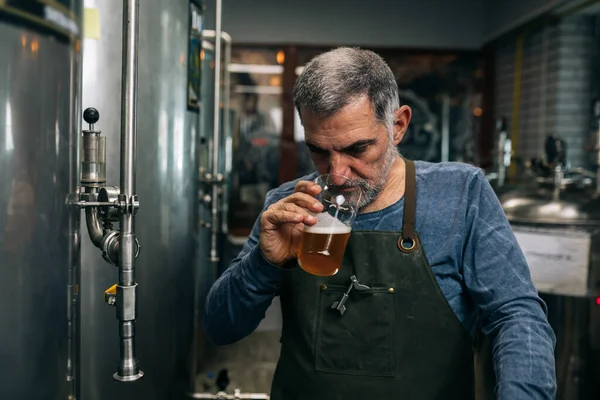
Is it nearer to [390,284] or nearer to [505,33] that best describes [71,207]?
[390,284]

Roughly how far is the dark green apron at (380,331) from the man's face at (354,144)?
12 centimetres

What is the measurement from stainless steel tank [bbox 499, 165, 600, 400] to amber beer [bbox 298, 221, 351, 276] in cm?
188

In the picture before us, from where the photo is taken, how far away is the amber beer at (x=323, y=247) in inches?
52.7

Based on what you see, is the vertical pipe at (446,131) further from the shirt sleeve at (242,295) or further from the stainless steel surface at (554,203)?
the shirt sleeve at (242,295)

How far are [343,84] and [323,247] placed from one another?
414 mm

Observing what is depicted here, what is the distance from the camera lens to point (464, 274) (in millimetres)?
1547

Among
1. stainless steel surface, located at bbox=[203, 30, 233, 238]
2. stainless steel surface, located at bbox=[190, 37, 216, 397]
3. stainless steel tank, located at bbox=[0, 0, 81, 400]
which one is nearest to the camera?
stainless steel tank, located at bbox=[0, 0, 81, 400]

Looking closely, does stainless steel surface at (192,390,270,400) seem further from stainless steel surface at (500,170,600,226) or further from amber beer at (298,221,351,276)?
amber beer at (298,221,351,276)

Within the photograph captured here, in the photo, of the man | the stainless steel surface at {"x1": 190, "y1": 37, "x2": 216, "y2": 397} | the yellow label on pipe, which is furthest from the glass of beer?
the stainless steel surface at {"x1": 190, "y1": 37, "x2": 216, "y2": 397}

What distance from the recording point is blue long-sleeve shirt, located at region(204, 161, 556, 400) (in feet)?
4.46

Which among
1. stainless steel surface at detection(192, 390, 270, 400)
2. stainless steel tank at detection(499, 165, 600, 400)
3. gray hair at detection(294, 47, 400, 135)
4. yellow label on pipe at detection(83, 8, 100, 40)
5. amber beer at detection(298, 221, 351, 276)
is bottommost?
stainless steel surface at detection(192, 390, 270, 400)

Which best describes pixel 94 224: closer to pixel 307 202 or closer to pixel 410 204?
pixel 307 202

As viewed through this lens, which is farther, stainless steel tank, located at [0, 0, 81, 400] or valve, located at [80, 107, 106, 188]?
valve, located at [80, 107, 106, 188]

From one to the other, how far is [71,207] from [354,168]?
693mm
